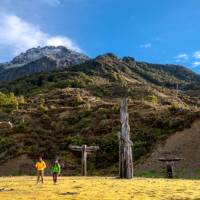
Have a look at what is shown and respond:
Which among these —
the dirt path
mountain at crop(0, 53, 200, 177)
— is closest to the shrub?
mountain at crop(0, 53, 200, 177)

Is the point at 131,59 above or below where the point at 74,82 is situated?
above

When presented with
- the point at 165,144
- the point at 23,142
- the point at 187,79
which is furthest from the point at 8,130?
the point at 187,79

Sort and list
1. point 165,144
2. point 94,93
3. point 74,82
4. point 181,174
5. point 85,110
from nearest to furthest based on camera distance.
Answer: point 181,174 → point 165,144 → point 85,110 → point 94,93 → point 74,82

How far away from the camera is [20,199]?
1786 cm

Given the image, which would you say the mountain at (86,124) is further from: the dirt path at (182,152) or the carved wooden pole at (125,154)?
the carved wooden pole at (125,154)

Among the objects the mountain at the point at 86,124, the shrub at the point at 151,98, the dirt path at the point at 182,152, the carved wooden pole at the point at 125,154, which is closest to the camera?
the carved wooden pole at the point at 125,154

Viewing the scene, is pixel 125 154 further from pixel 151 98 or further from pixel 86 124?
pixel 151 98

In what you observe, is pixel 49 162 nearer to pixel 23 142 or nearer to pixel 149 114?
pixel 23 142

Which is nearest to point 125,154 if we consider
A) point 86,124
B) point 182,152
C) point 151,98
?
point 182,152

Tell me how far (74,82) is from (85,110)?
3414 centimetres

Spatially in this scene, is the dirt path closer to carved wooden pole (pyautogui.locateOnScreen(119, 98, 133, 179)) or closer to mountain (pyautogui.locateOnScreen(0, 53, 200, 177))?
mountain (pyautogui.locateOnScreen(0, 53, 200, 177))

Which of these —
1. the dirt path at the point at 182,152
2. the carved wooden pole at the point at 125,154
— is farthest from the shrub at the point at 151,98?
the carved wooden pole at the point at 125,154

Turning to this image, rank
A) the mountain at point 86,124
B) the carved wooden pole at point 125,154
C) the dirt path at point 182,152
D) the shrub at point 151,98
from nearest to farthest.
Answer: the carved wooden pole at point 125,154
the dirt path at point 182,152
the mountain at point 86,124
the shrub at point 151,98

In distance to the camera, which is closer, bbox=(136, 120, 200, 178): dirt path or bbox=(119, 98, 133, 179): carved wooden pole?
bbox=(119, 98, 133, 179): carved wooden pole
